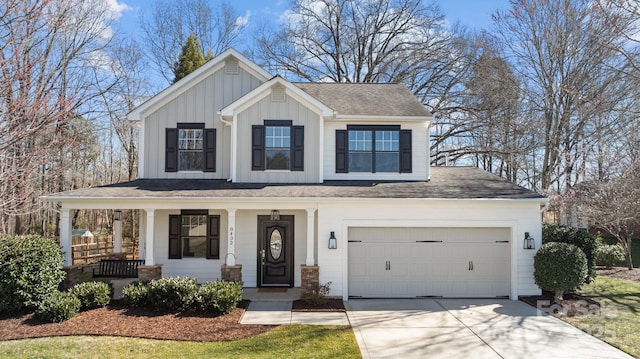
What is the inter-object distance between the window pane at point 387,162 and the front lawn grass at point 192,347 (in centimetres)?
678

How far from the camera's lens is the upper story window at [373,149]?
1476cm

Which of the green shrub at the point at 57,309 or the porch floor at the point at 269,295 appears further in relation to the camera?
the porch floor at the point at 269,295

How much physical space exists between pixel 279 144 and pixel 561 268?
8798mm

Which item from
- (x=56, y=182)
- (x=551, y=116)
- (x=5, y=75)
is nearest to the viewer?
(x=5, y=75)

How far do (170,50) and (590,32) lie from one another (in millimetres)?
25814

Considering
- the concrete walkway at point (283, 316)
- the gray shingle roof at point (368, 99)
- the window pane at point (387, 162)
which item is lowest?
the concrete walkway at point (283, 316)

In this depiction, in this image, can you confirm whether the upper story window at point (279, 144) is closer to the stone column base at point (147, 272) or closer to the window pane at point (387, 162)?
the window pane at point (387, 162)

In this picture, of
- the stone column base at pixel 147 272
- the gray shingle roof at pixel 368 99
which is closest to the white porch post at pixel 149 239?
the stone column base at pixel 147 272

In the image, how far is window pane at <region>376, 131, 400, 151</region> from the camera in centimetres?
1485

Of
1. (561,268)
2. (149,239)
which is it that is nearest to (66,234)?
(149,239)

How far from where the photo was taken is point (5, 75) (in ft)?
20.2

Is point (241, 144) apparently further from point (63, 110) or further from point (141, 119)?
point (63, 110)

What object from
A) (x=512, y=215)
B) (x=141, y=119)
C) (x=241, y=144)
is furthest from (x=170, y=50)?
(x=512, y=215)

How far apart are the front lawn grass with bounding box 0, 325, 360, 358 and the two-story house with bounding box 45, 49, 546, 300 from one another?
3.57m
